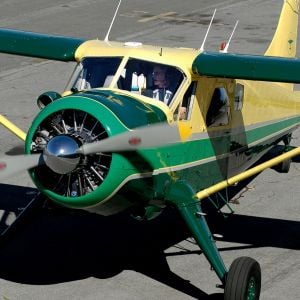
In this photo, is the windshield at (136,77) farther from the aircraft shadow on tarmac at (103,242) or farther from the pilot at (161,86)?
the aircraft shadow on tarmac at (103,242)

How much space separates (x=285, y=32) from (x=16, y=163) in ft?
22.4

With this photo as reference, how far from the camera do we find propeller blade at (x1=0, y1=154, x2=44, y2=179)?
10.4 meters

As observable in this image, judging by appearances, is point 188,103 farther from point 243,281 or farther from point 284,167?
point 284,167

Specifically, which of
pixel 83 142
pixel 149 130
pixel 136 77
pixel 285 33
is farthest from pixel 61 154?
pixel 285 33

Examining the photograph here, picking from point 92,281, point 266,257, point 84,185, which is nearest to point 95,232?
point 92,281

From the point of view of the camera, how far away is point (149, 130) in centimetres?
1053

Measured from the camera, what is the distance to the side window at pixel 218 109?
12344 millimetres

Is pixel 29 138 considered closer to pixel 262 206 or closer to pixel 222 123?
pixel 222 123

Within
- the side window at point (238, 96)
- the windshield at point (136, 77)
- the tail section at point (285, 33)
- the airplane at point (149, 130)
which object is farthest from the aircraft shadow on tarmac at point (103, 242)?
the tail section at point (285, 33)

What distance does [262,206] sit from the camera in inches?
584

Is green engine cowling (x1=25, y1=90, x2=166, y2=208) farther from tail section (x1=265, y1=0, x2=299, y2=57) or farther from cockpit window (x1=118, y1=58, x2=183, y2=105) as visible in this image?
tail section (x1=265, y1=0, x2=299, y2=57)

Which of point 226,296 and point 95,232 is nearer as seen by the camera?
point 226,296

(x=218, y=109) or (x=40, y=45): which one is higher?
(x=40, y=45)

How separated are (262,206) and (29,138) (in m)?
5.10
